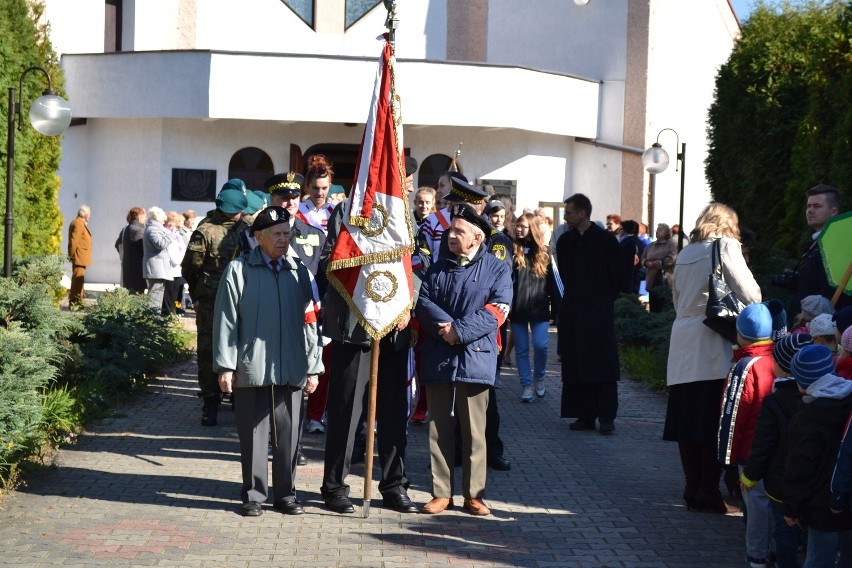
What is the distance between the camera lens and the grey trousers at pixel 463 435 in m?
7.52

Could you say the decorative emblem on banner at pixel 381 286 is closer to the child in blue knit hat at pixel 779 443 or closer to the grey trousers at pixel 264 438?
the grey trousers at pixel 264 438

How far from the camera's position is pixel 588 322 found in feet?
35.0

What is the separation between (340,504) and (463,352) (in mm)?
1218

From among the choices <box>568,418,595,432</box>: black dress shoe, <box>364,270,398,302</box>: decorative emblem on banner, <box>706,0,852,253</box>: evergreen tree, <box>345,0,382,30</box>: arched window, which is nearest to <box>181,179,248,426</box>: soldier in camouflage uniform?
<box>364,270,398,302</box>: decorative emblem on banner

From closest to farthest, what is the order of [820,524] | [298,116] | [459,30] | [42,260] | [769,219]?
[820,524]
[42,260]
[769,219]
[298,116]
[459,30]

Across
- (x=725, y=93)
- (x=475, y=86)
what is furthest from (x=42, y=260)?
(x=475, y=86)

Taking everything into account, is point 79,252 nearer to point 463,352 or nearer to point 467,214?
point 467,214

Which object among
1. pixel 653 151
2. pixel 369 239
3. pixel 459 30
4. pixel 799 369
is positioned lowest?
pixel 799 369

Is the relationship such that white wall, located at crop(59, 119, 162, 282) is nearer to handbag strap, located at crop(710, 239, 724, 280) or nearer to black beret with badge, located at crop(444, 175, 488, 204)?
black beret with badge, located at crop(444, 175, 488, 204)

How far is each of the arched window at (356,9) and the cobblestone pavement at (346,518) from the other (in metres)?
21.3

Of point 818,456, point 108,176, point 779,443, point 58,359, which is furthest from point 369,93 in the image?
point 818,456

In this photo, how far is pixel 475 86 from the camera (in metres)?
26.0

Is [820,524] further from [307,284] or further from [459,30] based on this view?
[459,30]

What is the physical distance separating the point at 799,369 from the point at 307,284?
3238 mm
